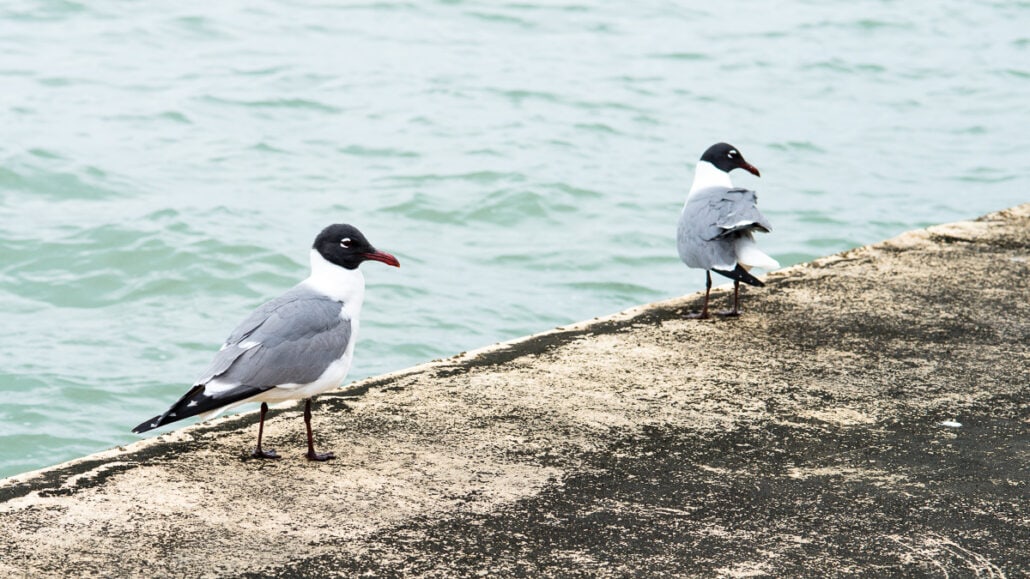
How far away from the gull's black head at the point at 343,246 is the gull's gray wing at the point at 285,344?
14 cm

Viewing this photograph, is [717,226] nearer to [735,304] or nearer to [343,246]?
[735,304]

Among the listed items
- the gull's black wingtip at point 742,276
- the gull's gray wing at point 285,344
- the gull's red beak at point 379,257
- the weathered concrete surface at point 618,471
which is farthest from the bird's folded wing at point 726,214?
the gull's gray wing at point 285,344

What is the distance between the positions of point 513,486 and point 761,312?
6.83ft

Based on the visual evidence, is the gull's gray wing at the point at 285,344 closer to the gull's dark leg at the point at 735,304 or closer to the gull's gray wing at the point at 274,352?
the gull's gray wing at the point at 274,352

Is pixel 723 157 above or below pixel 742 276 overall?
above

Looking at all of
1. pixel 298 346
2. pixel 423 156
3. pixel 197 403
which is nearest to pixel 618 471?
pixel 298 346

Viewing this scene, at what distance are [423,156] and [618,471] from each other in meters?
8.63

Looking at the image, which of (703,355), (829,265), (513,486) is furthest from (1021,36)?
(513,486)

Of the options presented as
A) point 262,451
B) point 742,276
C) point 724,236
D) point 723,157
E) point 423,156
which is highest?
point 723,157

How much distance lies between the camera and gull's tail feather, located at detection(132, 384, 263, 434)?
3734 mm

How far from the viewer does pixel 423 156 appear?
12352mm

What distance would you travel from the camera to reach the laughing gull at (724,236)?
560 cm

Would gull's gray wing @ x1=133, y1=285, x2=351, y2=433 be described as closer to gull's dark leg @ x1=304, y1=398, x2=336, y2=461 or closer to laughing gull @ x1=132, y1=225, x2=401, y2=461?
laughing gull @ x1=132, y1=225, x2=401, y2=461

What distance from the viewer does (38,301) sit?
8.85 metres
